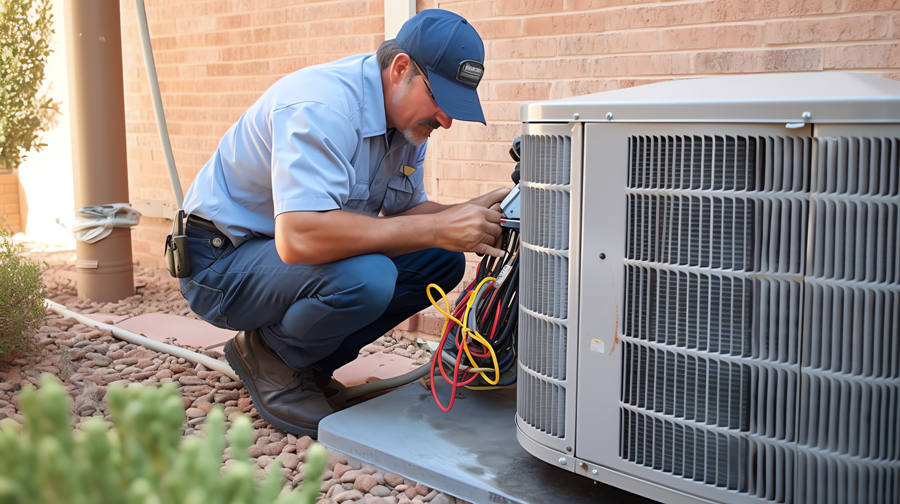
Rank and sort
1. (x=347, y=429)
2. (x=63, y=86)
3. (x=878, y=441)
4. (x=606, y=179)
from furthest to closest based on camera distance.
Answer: (x=63, y=86) < (x=347, y=429) < (x=606, y=179) < (x=878, y=441)

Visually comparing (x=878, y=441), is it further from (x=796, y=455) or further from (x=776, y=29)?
(x=776, y=29)

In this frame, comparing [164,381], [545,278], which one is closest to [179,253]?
[164,381]

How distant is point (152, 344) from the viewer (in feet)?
10.5

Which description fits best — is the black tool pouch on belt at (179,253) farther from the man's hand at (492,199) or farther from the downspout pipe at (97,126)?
the downspout pipe at (97,126)

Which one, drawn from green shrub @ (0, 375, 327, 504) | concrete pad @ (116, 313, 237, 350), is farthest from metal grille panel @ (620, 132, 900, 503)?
concrete pad @ (116, 313, 237, 350)

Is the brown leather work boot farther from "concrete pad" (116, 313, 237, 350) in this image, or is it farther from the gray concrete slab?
"concrete pad" (116, 313, 237, 350)

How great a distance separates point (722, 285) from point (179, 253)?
5.47 ft

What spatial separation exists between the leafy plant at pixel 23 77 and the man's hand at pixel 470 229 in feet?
18.1

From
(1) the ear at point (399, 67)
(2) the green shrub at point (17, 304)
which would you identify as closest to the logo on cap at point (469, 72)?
(1) the ear at point (399, 67)

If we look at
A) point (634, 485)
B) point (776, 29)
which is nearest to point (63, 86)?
point (776, 29)

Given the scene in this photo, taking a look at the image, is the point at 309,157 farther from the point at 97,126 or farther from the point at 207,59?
the point at 207,59

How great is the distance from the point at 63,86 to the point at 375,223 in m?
5.39

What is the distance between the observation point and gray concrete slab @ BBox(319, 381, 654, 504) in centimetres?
176

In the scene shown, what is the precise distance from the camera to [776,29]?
2.48 meters
